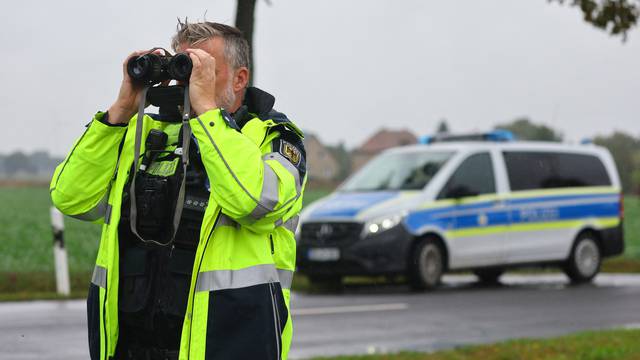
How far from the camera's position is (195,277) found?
3.09 m

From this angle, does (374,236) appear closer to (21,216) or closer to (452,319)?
(452,319)

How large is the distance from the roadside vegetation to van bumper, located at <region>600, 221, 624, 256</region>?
8730 mm

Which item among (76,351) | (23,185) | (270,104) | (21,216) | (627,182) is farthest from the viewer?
(627,182)

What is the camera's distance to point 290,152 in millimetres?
3316

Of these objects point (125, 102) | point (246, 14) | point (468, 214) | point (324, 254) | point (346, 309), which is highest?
point (246, 14)

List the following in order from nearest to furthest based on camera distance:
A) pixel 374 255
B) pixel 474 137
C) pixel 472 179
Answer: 1. pixel 374 255
2. pixel 472 179
3. pixel 474 137

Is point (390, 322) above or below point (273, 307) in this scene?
below

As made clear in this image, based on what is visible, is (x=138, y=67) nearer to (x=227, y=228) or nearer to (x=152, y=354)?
(x=227, y=228)

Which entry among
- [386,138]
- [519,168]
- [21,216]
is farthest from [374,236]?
[386,138]

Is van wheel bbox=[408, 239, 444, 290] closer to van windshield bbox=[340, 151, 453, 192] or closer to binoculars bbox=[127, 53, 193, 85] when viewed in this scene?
van windshield bbox=[340, 151, 453, 192]

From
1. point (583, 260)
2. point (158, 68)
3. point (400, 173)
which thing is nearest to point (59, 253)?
point (400, 173)

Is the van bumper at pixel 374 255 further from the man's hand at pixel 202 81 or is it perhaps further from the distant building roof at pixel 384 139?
the distant building roof at pixel 384 139

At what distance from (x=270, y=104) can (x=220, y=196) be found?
0.41 meters

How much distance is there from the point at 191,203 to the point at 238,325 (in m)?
0.37
